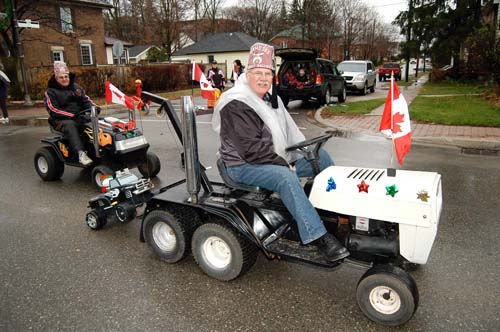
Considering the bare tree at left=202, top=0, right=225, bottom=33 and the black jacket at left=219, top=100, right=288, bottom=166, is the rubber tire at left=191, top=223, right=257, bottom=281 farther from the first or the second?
the bare tree at left=202, top=0, right=225, bottom=33

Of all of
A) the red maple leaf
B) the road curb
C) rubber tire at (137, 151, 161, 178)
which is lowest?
the road curb

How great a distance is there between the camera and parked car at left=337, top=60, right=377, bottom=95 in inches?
757

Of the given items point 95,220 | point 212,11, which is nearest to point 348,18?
point 212,11

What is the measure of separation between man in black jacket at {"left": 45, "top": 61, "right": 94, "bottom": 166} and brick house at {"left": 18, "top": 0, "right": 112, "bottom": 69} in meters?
22.4

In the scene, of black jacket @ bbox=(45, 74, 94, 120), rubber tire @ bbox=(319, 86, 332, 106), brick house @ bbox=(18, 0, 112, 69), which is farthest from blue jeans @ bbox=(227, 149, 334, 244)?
brick house @ bbox=(18, 0, 112, 69)

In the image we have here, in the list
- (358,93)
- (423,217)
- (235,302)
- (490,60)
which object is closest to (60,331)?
(235,302)

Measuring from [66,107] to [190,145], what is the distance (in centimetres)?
400

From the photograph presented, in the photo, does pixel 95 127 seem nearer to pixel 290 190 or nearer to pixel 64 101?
pixel 64 101

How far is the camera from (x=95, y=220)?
168 inches

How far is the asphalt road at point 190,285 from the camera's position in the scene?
2758 mm

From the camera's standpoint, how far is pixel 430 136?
877 cm

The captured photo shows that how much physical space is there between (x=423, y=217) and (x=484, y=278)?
120 cm

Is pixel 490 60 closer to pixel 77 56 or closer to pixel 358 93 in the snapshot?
pixel 358 93

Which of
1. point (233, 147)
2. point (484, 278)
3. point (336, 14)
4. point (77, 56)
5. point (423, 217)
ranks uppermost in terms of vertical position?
point (336, 14)
